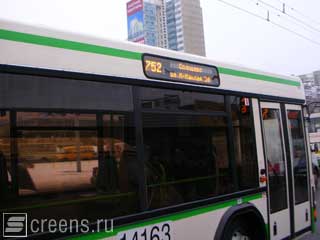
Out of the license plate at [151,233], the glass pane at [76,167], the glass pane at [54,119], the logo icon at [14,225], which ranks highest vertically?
the glass pane at [54,119]

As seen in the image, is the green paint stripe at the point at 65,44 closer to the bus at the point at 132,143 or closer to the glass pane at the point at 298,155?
the bus at the point at 132,143

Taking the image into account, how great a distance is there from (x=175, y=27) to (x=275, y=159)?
2834cm

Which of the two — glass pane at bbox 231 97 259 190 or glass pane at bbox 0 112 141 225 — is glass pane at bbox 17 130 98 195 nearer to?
glass pane at bbox 0 112 141 225

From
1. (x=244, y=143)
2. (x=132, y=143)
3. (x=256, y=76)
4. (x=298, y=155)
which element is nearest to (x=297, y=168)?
(x=298, y=155)

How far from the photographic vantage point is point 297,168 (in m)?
6.20

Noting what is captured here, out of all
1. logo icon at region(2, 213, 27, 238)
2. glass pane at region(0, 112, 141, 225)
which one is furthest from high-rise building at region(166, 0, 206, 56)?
logo icon at region(2, 213, 27, 238)

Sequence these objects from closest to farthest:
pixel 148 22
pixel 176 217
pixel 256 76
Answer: pixel 176 217
pixel 256 76
pixel 148 22

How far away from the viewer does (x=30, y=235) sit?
9.23ft

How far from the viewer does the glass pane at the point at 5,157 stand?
2797 millimetres

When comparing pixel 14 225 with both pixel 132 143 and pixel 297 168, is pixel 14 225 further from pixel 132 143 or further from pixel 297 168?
pixel 297 168

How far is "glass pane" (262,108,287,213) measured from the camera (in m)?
5.51

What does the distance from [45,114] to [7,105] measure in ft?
0.99

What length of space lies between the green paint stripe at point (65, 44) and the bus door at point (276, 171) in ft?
8.20

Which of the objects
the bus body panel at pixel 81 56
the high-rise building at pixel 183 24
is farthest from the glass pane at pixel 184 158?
the high-rise building at pixel 183 24
